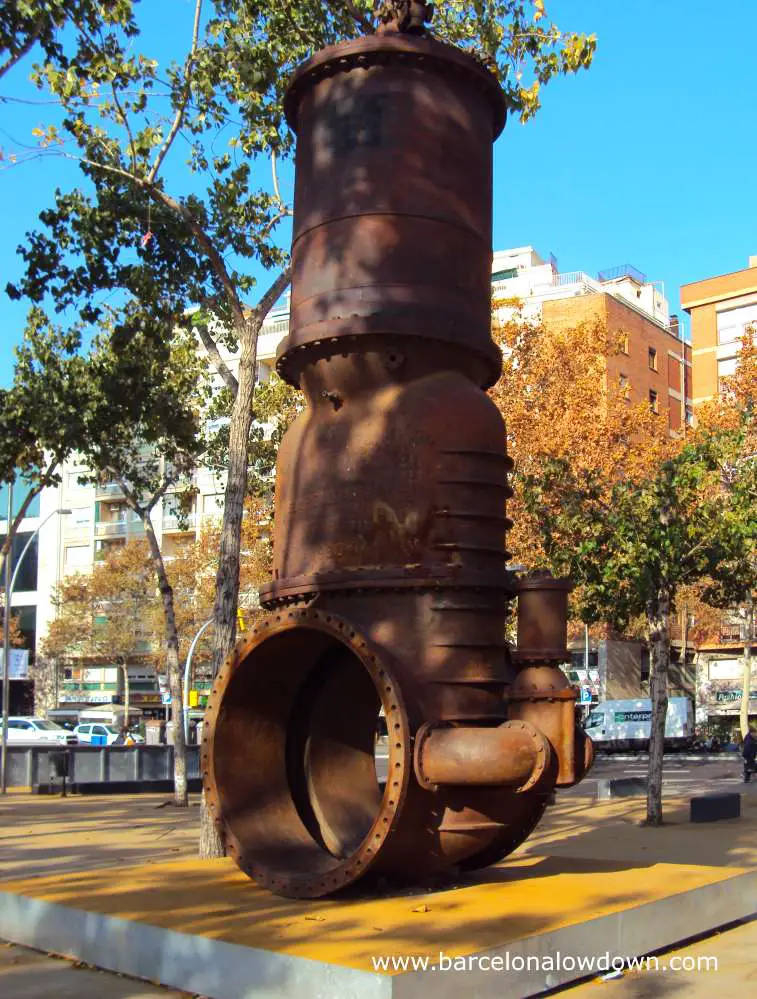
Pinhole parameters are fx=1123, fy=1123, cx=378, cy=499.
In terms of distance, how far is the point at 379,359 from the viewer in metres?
8.61

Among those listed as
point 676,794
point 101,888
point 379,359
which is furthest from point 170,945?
point 676,794

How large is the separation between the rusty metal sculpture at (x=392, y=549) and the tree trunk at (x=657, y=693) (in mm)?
9631

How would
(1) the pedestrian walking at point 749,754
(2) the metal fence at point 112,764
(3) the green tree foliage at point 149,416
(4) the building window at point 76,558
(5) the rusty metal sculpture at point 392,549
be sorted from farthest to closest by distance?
(4) the building window at point 76,558
(1) the pedestrian walking at point 749,754
(2) the metal fence at point 112,764
(3) the green tree foliage at point 149,416
(5) the rusty metal sculpture at point 392,549

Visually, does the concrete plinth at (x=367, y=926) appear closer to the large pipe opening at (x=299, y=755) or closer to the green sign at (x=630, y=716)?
the large pipe opening at (x=299, y=755)

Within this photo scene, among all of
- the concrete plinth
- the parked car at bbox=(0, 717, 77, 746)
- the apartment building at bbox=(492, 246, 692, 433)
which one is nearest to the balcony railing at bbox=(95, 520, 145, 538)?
the parked car at bbox=(0, 717, 77, 746)

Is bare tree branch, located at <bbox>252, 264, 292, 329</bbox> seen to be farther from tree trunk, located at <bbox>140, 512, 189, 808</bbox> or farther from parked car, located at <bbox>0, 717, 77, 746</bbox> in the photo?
parked car, located at <bbox>0, 717, 77, 746</bbox>

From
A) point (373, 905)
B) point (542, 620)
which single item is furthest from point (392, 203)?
point (373, 905)

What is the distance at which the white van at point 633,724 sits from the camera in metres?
44.9

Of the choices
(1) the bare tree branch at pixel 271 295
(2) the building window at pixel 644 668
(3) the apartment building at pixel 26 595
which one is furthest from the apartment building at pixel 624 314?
(1) the bare tree branch at pixel 271 295

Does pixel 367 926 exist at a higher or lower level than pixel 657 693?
lower

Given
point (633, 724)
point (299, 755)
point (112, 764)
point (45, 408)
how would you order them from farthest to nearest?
point (633, 724) < point (112, 764) < point (45, 408) < point (299, 755)

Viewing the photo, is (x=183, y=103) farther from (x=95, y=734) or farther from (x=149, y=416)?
(x=95, y=734)

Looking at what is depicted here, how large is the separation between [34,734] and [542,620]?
146 ft

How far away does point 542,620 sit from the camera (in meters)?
8.47
